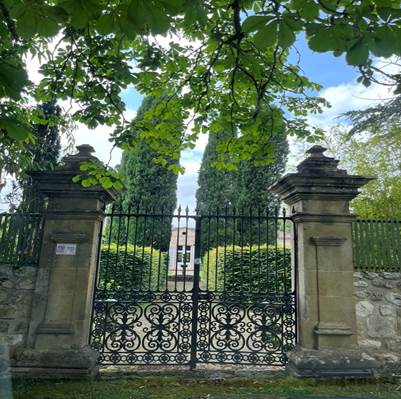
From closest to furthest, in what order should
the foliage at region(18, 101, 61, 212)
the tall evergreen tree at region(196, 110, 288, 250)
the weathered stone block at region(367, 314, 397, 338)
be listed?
1. the weathered stone block at region(367, 314, 397, 338)
2. the foliage at region(18, 101, 61, 212)
3. the tall evergreen tree at region(196, 110, 288, 250)

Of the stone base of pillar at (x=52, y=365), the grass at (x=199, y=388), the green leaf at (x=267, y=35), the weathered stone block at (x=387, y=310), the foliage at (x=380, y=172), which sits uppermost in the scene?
the foliage at (x=380, y=172)

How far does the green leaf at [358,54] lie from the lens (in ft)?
5.84

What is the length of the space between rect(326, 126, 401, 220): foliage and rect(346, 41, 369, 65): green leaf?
797 centimetres

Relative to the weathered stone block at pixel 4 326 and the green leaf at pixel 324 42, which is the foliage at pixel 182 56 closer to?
the green leaf at pixel 324 42

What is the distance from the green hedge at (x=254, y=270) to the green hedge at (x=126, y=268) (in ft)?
3.18

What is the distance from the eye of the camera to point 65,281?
4465mm

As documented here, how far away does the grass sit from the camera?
12.7 feet

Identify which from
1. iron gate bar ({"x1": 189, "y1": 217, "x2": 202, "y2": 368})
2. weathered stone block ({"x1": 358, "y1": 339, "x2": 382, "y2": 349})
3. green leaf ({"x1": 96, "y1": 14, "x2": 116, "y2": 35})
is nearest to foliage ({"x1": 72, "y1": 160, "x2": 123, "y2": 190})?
iron gate bar ({"x1": 189, "y1": 217, "x2": 202, "y2": 368})

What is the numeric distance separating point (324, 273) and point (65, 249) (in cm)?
353

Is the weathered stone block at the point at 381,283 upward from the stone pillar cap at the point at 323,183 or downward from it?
downward

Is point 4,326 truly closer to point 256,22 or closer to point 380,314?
point 256,22

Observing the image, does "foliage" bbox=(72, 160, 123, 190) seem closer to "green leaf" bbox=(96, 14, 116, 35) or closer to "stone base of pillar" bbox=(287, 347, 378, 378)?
"green leaf" bbox=(96, 14, 116, 35)

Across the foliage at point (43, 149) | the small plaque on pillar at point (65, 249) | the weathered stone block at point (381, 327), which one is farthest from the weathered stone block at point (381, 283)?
the foliage at point (43, 149)

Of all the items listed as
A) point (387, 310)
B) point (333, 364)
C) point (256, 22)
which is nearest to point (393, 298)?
point (387, 310)
